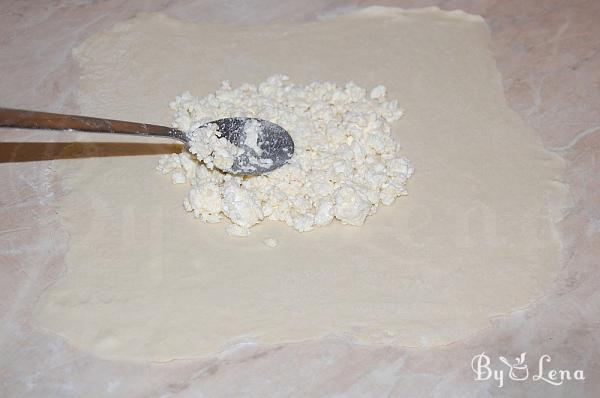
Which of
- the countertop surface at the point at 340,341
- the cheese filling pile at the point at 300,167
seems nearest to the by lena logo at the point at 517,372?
the countertop surface at the point at 340,341

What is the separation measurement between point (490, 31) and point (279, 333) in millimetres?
1357

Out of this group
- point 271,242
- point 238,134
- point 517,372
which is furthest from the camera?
point 238,134

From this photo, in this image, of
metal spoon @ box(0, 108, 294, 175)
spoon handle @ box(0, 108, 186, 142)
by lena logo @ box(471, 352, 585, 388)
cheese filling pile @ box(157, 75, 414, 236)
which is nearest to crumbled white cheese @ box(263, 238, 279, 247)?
cheese filling pile @ box(157, 75, 414, 236)

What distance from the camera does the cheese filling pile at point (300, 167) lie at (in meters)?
1.48

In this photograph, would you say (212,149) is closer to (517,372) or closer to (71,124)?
(71,124)

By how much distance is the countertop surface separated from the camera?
50.6 inches

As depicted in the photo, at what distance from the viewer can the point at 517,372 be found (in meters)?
1.31

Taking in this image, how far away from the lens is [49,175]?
1.63 metres

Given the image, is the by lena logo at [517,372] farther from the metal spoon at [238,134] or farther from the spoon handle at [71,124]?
the spoon handle at [71,124]

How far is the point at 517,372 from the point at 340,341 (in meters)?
0.38

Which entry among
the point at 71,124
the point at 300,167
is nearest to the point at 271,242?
the point at 300,167

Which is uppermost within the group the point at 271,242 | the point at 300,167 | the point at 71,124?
the point at 71,124

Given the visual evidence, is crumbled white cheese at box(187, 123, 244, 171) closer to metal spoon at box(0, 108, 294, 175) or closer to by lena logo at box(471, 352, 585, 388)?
metal spoon at box(0, 108, 294, 175)

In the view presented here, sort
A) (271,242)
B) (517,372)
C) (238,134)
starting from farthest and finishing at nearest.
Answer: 1. (238,134)
2. (271,242)
3. (517,372)
